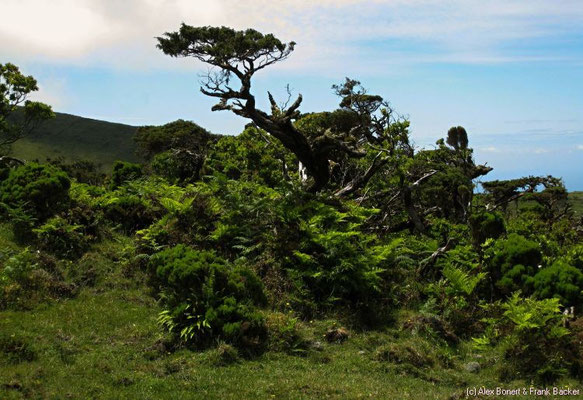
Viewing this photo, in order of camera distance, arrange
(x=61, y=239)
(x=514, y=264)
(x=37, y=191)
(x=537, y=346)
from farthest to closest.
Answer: (x=37, y=191) < (x=61, y=239) < (x=514, y=264) < (x=537, y=346)

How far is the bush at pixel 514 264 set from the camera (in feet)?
41.4

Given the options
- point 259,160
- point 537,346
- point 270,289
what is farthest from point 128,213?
point 537,346

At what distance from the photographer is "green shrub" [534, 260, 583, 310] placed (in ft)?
37.8

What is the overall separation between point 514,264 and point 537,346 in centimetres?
331

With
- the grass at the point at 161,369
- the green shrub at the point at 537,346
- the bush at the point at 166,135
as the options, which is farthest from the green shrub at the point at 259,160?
the bush at the point at 166,135

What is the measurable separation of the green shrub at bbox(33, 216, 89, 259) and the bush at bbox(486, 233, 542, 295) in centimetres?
1193

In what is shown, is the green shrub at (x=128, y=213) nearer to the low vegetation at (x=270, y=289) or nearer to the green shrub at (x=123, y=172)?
the low vegetation at (x=270, y=289)

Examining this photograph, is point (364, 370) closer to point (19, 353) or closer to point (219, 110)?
point (19, 353)

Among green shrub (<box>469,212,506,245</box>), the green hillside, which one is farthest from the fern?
the green hillside

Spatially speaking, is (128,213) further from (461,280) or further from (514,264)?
(514,264)

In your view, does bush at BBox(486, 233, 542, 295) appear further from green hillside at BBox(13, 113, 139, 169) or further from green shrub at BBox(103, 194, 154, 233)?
green hillside at BBox(13, 113, 139, 169)

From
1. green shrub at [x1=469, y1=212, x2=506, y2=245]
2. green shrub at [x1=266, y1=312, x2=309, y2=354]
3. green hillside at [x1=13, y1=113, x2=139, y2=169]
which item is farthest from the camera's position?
green hillside at [x1=13, y1=113, x2=139, y2=169]

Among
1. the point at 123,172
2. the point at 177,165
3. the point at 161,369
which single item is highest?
the point at 177,165

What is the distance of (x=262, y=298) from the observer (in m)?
12.7
